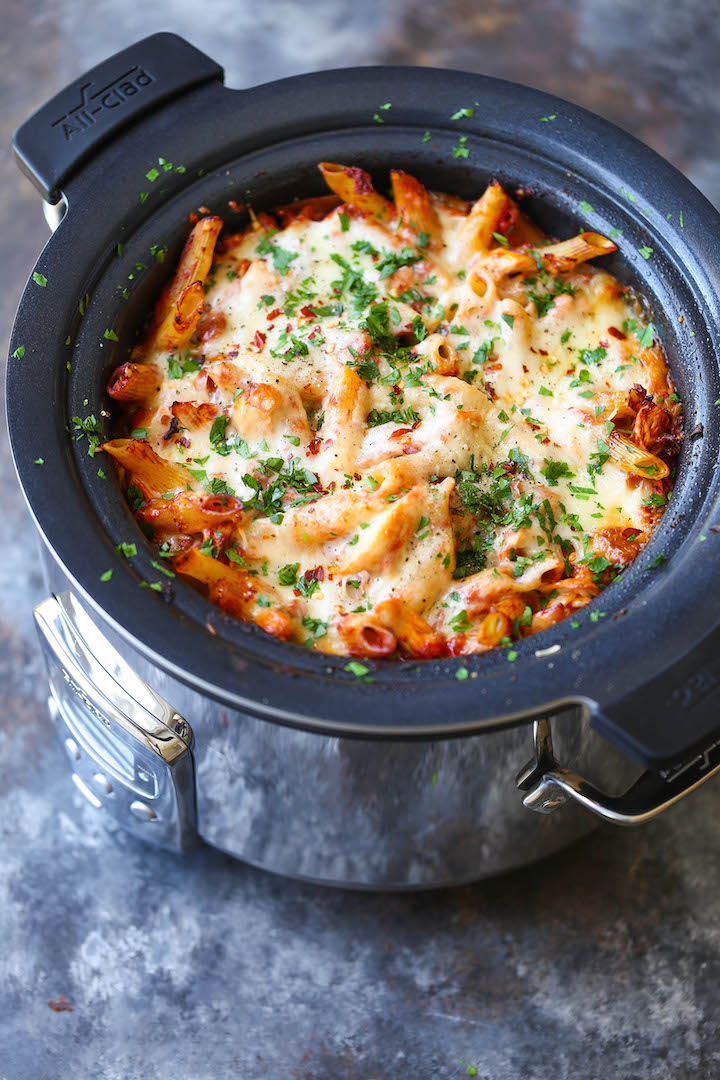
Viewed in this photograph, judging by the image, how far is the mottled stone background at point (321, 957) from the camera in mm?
2422

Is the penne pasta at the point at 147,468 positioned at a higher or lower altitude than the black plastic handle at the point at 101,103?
lower

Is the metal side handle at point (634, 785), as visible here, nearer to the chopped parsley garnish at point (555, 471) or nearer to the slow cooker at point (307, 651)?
the slow cooker at point (307, 651)

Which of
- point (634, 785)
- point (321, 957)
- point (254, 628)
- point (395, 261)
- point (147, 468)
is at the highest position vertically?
point (395, 261)

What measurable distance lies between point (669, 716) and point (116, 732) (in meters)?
1.04

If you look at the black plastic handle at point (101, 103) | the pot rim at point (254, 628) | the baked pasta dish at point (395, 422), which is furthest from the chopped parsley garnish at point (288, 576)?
the black plastic handle at point (101, 103)

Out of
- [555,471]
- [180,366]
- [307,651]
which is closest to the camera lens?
[307,651]

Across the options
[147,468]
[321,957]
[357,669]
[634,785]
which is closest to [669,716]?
[634,785]

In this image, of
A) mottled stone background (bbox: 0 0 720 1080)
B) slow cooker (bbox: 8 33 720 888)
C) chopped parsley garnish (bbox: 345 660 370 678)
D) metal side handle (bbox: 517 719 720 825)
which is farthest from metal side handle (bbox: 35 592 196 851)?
metal side handle (bbox: 517 719 720 825)

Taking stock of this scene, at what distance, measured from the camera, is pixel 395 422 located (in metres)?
2.27

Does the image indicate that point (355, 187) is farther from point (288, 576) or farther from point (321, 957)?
point (321, 957)

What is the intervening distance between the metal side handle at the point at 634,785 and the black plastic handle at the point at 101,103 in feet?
4.76

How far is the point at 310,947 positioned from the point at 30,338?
1391 mm

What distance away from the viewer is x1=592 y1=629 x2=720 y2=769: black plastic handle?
178cm

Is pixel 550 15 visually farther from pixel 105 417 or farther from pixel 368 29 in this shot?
pixel 105 417
